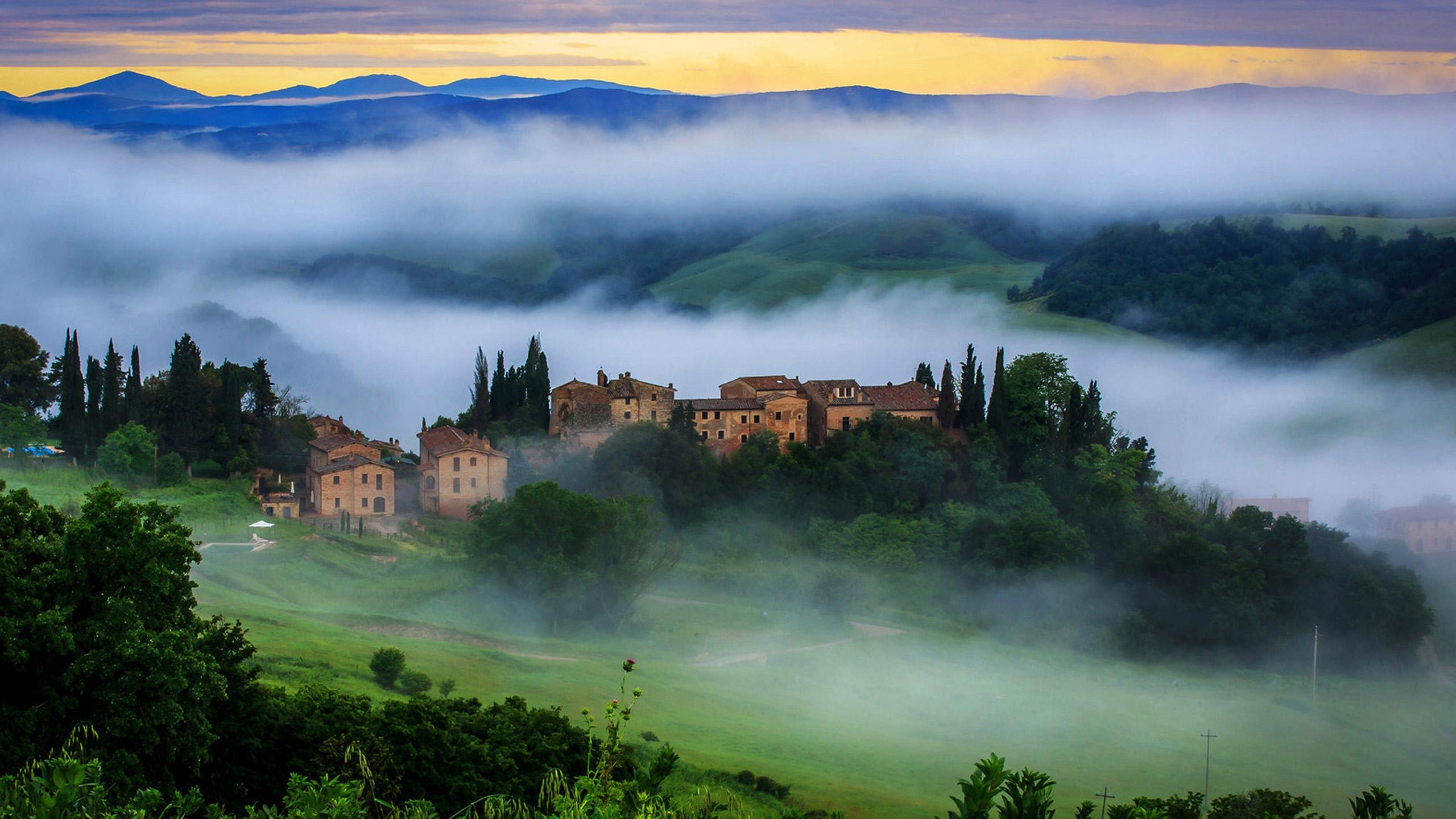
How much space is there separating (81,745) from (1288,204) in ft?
610

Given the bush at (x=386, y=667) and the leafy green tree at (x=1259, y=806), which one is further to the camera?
the bush at (x=386, y=667)

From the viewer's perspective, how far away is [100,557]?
22812mm

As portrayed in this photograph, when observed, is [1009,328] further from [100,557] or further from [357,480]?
[100,557]

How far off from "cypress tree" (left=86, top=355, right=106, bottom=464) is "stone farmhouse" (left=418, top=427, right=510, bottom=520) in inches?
A: 511

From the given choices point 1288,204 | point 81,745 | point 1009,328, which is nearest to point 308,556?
point 81,745

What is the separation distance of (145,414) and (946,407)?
117 ft

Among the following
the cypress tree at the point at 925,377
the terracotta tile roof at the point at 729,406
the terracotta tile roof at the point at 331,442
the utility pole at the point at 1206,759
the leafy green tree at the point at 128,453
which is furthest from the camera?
the cypress tree at the point at 925,377

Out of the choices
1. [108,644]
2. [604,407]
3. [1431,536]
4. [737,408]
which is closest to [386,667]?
[108,644]

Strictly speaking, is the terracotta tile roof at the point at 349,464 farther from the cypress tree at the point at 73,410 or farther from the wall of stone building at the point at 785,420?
the wall of stone building at the point at 785,420

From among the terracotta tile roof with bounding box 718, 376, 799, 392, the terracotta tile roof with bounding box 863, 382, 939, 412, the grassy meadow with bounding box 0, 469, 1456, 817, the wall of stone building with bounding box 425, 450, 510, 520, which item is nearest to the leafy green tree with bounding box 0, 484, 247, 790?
the grassy meadow with bounding box 0, 469, 1456, 817

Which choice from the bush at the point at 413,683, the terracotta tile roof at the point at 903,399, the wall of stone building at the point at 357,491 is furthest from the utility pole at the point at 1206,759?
the wall of stone building at the point at 357,491

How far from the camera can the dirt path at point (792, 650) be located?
169 feet

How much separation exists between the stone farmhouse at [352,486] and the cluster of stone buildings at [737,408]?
358 inches

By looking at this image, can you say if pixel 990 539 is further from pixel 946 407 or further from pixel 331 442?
pixel 331 442
